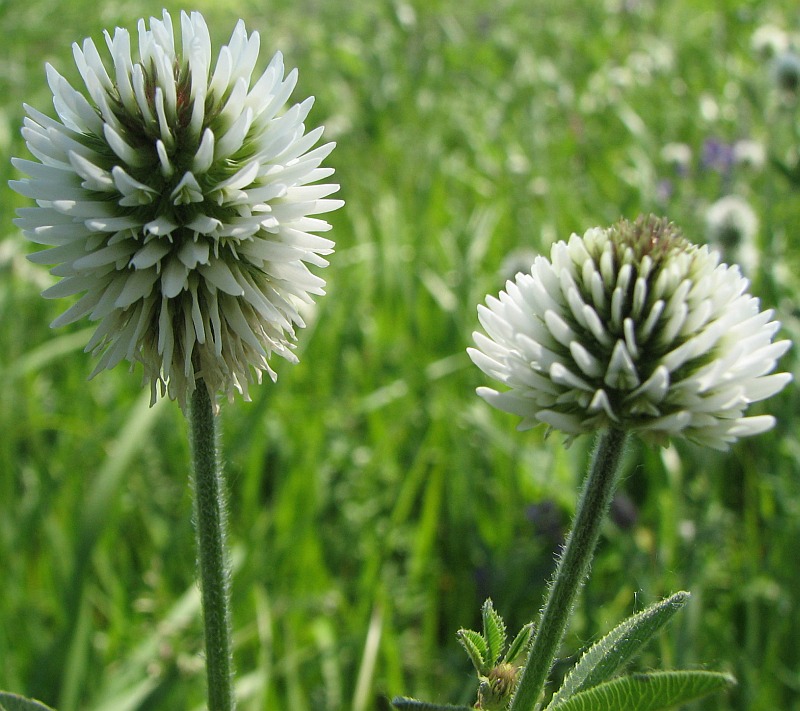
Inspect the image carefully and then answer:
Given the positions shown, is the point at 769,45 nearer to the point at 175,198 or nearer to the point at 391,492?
the point at 391,492

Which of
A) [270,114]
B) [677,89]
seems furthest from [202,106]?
[677,89]

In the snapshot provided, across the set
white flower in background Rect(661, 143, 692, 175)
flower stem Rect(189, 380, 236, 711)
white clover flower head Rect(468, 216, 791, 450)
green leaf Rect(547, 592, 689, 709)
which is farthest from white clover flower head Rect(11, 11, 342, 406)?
white flower in background Rect(661, 143, 692, 175)

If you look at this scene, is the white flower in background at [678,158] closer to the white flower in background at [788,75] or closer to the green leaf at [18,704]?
the white flower in background at [788,75]

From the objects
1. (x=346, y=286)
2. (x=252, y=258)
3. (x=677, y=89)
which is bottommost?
(x=252, y=258)

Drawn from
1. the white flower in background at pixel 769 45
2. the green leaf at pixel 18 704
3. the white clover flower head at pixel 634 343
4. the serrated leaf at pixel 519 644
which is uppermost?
the white flower in background at pixel 769 45

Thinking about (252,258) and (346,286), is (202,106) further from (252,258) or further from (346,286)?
(346,286)

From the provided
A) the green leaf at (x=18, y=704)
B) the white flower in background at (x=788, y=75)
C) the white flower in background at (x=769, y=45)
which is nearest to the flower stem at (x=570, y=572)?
the green leaf at (x=18, y=704)
